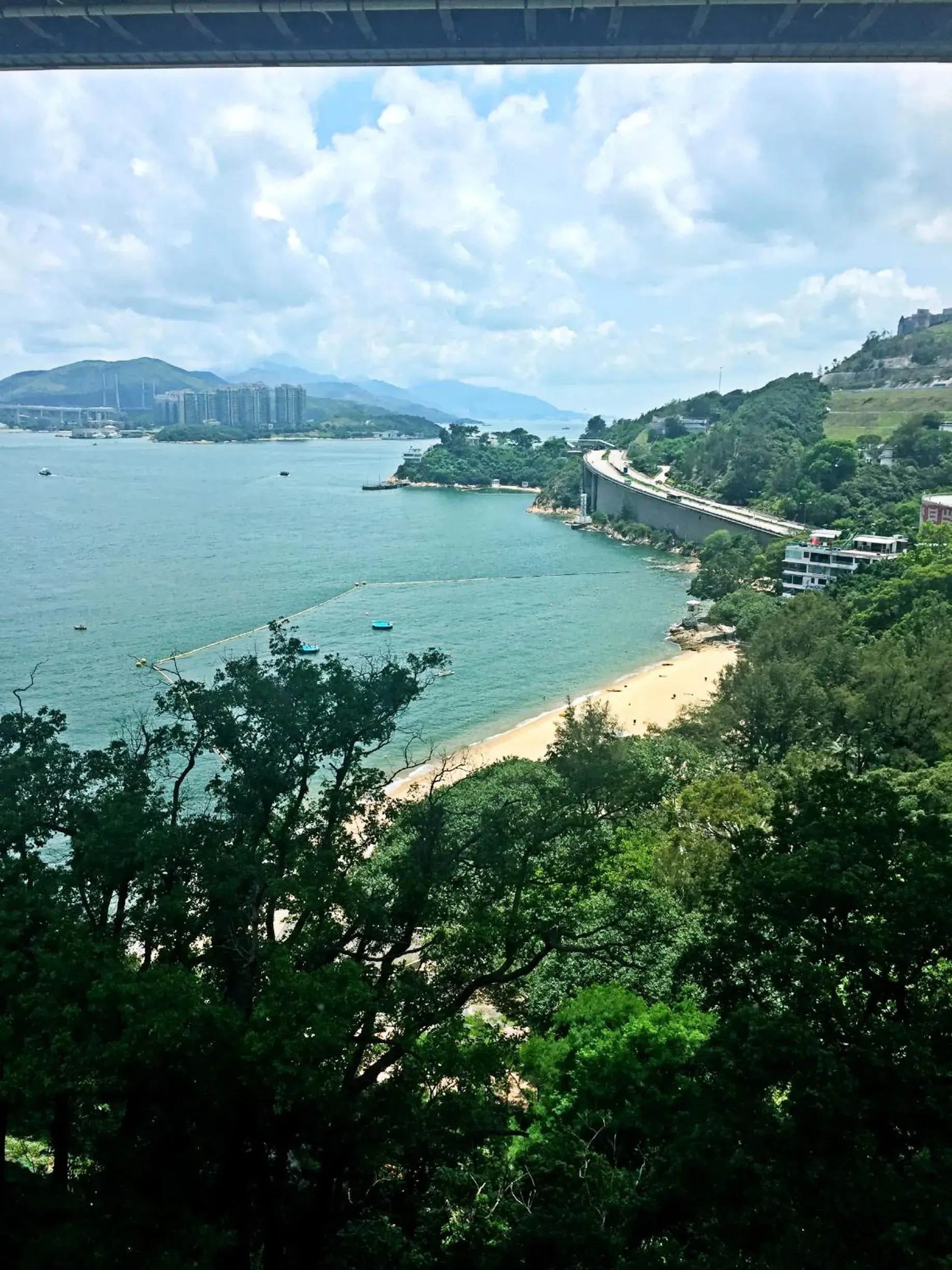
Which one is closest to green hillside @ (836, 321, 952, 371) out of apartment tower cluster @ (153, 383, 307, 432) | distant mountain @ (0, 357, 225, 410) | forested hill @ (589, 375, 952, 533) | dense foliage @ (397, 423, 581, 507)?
forested hill @ (589, 375, 952, 533)

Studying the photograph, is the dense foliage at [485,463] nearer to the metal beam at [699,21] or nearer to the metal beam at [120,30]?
the metal beam at [699,21]

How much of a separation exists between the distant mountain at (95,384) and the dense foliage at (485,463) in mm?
108317

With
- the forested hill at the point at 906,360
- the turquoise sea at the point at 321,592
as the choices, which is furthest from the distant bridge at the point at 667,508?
the forested hill at the point at 906,360

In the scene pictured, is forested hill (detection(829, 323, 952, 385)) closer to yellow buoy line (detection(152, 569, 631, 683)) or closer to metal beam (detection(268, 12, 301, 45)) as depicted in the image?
yellow buoy line (detection(152, 569, 631, 683))

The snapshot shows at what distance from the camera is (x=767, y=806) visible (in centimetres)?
1149

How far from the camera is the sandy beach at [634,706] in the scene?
1834cm

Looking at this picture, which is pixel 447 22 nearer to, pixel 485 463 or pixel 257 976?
pixel 257 976

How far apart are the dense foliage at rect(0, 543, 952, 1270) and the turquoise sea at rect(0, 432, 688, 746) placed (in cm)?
1347

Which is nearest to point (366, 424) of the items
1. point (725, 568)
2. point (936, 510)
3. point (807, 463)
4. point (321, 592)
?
point (807, 463)

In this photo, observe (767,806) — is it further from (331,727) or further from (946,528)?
(946,528)

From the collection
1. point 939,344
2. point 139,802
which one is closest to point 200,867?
point 139,802

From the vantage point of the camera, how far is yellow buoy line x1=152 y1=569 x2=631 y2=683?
25094mm

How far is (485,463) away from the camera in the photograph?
247 ft

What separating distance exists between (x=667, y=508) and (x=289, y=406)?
4343 inches
